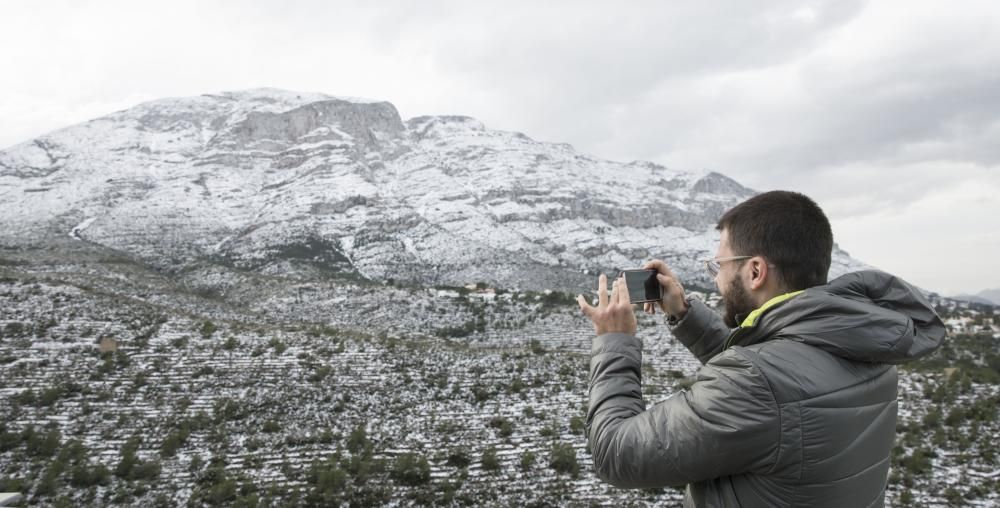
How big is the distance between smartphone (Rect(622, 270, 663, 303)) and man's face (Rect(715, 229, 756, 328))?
1.37 feet

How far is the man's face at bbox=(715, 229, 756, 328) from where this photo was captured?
1906 millimetres

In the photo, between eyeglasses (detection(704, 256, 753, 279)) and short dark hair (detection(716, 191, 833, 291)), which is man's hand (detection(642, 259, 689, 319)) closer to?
eyeglasses (detection(704, 256, 753, 279))

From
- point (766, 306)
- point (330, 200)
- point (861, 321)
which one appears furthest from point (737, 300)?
point (330, 200)

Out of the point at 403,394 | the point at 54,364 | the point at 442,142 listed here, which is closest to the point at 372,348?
the point at 403,394

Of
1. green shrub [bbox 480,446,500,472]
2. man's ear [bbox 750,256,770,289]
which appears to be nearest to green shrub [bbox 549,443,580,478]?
green shrub [bbox 480,446,500,472]

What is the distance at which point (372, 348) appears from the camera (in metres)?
20.8

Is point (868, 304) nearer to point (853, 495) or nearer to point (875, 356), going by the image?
point (875, 356)

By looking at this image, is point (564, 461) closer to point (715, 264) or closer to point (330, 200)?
point (715, 264)

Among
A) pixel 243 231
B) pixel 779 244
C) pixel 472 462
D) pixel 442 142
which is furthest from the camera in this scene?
pixel 442 142

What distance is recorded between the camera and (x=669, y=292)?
100 inches

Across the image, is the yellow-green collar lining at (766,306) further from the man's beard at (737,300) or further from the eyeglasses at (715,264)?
the eyeglasses at (715,264)

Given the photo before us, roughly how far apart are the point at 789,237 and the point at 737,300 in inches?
11.6

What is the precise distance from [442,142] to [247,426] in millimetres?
185621

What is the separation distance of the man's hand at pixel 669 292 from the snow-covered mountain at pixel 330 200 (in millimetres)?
75054
